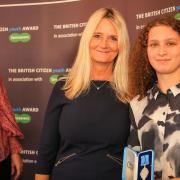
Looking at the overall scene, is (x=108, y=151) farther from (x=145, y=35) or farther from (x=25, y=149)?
(x=25, y=149)

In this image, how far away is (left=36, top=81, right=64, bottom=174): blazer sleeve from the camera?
7.41 ft

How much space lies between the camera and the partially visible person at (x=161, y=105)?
174cm

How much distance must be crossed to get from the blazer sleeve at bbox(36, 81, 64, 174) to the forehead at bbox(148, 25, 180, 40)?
0.72m

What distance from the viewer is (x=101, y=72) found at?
90.6 inches

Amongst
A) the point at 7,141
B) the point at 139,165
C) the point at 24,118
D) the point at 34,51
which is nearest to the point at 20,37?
the point at 34,51

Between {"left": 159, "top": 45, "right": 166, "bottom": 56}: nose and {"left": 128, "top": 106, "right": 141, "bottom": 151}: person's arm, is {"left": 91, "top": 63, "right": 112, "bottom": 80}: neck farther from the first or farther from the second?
{"left": 159, "top": 45, "right": 166, "bottom": 56}: nose

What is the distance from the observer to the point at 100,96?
2.18m

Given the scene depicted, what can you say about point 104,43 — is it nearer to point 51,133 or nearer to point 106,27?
point 106,27

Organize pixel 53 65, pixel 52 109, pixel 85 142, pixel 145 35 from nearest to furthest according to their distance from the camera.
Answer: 1. pixel 145 35
2. pixel 85 142
3. pixel 52 109
4. pixel 53 65

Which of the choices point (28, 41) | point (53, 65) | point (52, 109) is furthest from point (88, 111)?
point (28, 41)

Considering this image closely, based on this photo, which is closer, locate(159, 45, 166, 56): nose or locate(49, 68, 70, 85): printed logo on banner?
locate(159, 45, 166, 56): nose

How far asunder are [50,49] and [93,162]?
160 cm

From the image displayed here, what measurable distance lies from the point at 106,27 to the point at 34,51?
138 centimetres

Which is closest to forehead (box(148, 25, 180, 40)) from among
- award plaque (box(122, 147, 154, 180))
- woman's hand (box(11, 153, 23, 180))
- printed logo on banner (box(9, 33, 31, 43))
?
award plaque (box(122, 147, 154, 180))
